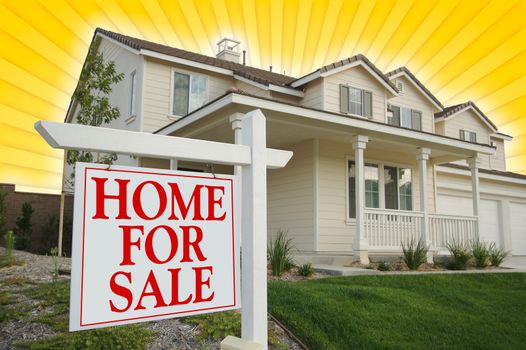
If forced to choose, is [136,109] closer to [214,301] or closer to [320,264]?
[320,264]

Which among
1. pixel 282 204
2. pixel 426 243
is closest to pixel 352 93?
pixel 282 204

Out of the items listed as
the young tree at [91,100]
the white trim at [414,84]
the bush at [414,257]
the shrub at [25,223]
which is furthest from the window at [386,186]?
the shrub at [25,223]

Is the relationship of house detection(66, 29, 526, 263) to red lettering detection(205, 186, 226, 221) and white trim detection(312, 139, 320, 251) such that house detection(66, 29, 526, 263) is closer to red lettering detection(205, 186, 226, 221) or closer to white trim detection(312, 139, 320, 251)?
white trim detection(312, 139, 320, 251)

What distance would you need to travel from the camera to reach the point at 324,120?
938 centimetres

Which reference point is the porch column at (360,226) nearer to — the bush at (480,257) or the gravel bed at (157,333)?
the bush at (480,257)

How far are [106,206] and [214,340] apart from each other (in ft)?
7.31

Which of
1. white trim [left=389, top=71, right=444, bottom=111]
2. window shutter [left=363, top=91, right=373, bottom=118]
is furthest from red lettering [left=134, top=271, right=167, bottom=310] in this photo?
white trim [left=389, top=71, right=444, bottom=111]

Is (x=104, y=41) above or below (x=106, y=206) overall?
above

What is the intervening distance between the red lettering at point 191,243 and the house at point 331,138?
6525 mm

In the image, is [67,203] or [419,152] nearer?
[419,152]

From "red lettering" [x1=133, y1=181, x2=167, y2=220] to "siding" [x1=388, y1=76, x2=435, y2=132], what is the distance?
1276 centimetres

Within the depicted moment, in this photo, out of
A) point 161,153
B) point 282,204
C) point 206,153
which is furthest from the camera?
point 282,204

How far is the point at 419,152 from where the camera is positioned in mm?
11078

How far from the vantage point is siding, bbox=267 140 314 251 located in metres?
11.0
